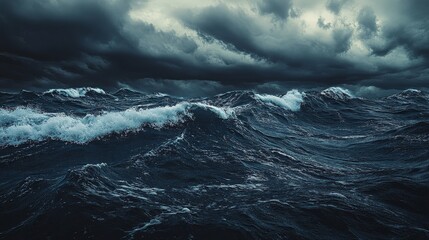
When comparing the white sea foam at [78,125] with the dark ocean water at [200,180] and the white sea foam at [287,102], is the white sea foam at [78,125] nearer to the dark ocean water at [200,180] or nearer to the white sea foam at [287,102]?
the dark ocean water at [200,180]

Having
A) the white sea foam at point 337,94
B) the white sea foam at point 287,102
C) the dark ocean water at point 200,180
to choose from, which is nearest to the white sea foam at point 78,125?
the dark ocean water at point 200,180

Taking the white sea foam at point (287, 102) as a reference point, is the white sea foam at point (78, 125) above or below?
below

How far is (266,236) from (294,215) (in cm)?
130

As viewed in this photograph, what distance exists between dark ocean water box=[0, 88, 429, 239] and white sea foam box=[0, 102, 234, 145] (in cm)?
7

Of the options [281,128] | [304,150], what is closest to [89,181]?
[304,150]

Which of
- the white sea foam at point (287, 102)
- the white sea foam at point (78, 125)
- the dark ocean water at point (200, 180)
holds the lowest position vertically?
the dark ocean water at point (200, 180)

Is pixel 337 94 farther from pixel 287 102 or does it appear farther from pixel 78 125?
pixel 78 125

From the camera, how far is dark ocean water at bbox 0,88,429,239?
6359 mm

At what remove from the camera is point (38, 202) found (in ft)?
23.5

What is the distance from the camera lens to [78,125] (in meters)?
15.8

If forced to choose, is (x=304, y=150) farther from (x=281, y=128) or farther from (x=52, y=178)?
(x=52, y=178)

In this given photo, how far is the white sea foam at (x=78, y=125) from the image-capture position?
47.9ft

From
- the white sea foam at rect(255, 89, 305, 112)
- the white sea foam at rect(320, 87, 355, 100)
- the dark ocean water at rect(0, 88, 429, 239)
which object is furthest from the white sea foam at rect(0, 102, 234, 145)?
the white sea foam at rect(320, 87, 355, 100)

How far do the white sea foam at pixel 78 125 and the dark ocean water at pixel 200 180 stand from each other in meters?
0.07
